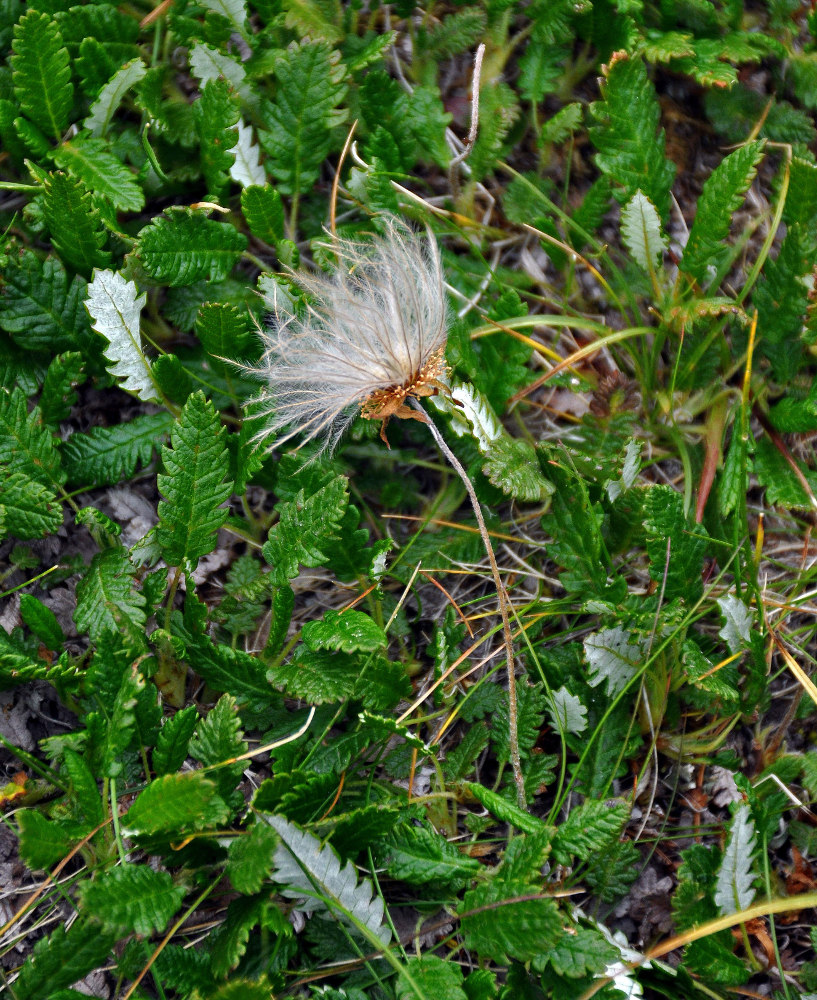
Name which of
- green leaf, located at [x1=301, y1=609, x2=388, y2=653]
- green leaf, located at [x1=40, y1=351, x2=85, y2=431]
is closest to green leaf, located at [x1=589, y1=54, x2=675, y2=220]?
green leaf, located at [x1=301, y1=609, x2=388, y2=653]

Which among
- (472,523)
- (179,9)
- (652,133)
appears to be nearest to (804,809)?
(472,523)

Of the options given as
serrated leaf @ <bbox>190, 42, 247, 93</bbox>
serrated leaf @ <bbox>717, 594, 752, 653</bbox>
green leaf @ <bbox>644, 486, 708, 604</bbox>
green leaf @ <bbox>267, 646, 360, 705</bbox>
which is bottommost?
green leaf @ <bbox>267, 646, 360, 705</bbox>

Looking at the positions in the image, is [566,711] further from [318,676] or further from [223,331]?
[223,331]

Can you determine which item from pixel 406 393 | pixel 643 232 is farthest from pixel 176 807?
pixel 643 232

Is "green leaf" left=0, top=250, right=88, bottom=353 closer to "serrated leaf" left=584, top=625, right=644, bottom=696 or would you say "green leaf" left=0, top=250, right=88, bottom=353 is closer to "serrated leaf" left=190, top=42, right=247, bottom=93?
"serrated leaf" left=190, top=42, right=247, bottom=93

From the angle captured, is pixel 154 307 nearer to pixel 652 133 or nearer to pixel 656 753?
pixel 652 133

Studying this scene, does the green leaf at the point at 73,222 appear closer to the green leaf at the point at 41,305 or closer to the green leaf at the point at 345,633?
the green leaf at the point at 41,305

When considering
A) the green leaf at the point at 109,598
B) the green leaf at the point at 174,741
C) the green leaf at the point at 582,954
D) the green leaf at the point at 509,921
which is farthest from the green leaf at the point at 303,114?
the green leaf at the point at 582,954
